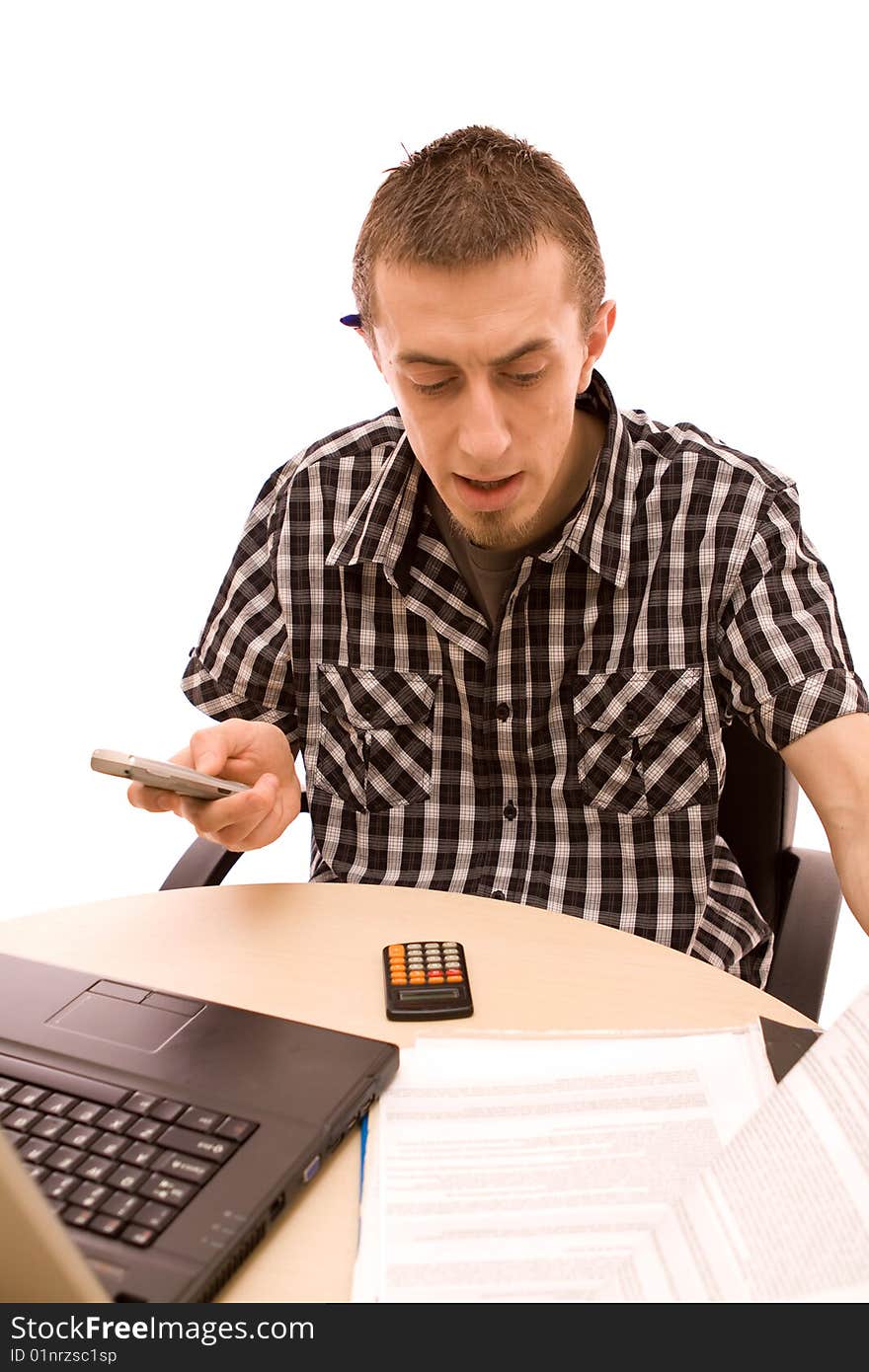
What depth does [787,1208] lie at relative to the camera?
0.52m

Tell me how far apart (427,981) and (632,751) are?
0.47 meters

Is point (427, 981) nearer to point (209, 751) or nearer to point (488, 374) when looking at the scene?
point (209, 751)

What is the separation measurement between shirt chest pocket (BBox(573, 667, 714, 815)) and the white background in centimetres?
98

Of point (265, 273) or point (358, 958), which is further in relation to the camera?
point (265, 273)

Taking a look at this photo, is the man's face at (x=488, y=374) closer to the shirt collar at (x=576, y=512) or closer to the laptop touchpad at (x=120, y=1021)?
the shirt collar at (x=576, y=512)

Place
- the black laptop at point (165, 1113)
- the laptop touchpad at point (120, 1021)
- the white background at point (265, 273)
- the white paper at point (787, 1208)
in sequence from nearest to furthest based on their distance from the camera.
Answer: the white paper at point (787, 1208), the black laptop at point (165, 1113), the laptop touchpad at point (120, 1021), the white background at point (265, 273)

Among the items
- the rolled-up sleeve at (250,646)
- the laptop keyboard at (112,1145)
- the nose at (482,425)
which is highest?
the nose at (482,425)

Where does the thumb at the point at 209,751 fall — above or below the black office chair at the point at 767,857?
above

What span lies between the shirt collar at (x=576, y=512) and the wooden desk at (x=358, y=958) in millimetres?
425

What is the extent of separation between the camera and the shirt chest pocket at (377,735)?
51.0 inches

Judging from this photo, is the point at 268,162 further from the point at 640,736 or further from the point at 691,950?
the point at 691,950

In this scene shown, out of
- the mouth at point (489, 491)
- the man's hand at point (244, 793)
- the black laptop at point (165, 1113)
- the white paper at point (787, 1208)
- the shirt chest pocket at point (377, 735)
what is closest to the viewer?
the white paper at point (787, 1208)

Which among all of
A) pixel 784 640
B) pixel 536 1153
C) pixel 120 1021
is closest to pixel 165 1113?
pixel 120 1021

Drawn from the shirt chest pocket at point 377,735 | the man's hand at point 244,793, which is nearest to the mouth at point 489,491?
the shirt chest pocket at point 377,735
